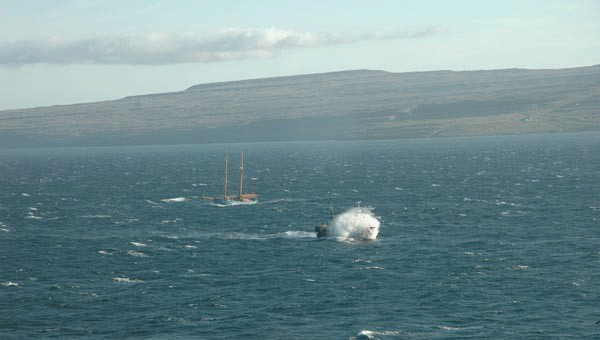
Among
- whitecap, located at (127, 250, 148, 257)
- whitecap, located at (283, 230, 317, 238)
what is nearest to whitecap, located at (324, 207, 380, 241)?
whitecap, located at (283, 230, 317, 238)

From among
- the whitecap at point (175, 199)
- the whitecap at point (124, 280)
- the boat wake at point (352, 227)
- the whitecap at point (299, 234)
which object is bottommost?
the whitecap at point (175, 199)

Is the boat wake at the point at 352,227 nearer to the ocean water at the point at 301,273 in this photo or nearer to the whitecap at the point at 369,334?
the ocean water at the point at 301,273

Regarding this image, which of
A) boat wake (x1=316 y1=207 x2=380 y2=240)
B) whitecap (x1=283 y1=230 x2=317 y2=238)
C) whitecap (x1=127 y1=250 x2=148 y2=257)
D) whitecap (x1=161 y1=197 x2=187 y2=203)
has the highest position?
boat wake (x1=316 y1=207 x2=380 y2=240)

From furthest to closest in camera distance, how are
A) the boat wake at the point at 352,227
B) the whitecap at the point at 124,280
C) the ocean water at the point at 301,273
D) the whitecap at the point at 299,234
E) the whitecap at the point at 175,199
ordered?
the whitecap at the point at 175,199 → the whitecap at the point at 299,234 → the boat wake at the point at 352,227 → the whitecap at the point at 124,280 → the ocean water at the point at 301,273

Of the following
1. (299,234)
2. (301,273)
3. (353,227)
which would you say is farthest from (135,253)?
(353,227)

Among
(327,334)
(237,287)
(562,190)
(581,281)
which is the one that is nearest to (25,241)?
(237,287)

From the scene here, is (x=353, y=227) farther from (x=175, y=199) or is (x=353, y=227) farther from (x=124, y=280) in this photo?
(x=175, y=199)

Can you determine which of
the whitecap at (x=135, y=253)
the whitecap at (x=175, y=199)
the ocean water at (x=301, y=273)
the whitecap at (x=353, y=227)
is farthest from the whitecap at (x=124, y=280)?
the whitecap at (x=175, y=199)

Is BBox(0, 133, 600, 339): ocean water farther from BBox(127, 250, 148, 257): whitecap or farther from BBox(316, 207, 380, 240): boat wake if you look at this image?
BBox(316, 207, 380, 240): boat wake

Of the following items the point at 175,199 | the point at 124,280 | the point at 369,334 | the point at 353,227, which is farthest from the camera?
the point at 175,199
